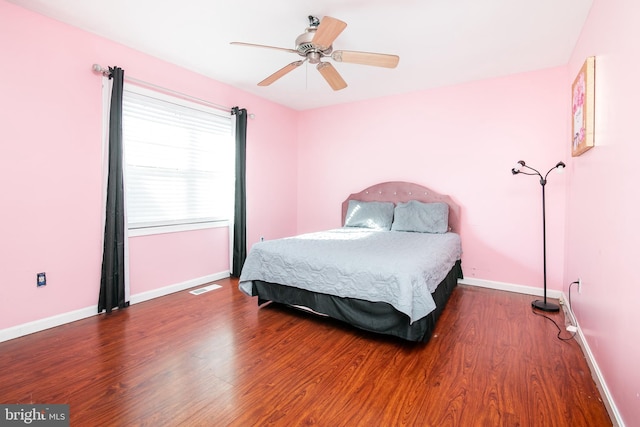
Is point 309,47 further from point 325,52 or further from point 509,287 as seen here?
point 509,287

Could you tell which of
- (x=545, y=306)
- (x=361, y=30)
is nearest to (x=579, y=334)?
(x=545, y=306)

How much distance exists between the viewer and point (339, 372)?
192 centimetres

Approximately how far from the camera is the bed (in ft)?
7.05

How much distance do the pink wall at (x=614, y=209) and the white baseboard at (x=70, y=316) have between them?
11.8 ft

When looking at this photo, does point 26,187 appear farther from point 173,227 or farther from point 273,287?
point 273,287

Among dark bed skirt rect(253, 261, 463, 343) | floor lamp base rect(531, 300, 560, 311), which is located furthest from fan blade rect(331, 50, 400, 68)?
floor lamp base rect(531, 300, 560, 311)

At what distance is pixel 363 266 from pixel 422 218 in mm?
1716

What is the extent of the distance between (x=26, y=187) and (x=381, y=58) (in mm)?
2842

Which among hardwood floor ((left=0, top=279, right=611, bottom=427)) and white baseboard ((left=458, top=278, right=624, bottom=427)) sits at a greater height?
white baseboard ((left=458, top=278, right=624, bottom=427))

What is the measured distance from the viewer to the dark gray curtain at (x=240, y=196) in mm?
3957

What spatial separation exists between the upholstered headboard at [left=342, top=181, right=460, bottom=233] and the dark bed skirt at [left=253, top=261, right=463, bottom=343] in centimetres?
124

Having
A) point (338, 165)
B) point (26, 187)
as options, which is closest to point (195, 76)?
point (26, 187)

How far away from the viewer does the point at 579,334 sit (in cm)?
230

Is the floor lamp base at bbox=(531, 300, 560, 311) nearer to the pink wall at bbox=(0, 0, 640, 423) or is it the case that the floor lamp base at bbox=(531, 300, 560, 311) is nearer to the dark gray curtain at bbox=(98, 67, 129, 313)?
the pink wall at bbox=(0, 0, 640, 423)
